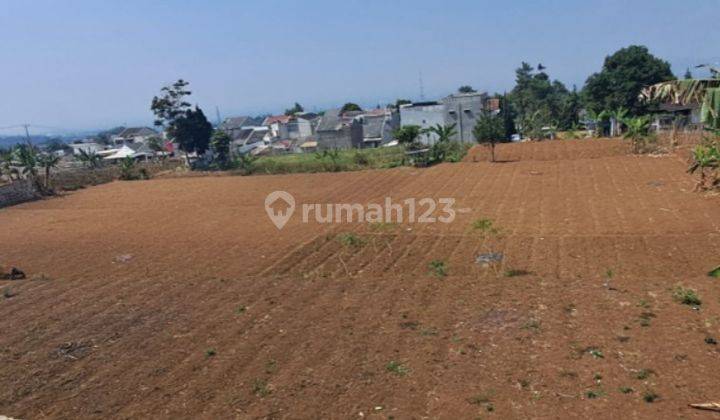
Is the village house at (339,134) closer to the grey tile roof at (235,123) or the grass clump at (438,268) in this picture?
the grey tile roof at (235,123)

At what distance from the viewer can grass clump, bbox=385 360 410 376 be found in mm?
6243

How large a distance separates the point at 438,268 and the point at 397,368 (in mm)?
4410

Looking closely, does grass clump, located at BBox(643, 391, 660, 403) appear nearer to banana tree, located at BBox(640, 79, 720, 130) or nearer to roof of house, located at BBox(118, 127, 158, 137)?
banana tree, located at BBox(640, 79, 720, 130)

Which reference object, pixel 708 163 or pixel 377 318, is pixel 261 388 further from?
pixel 708 163

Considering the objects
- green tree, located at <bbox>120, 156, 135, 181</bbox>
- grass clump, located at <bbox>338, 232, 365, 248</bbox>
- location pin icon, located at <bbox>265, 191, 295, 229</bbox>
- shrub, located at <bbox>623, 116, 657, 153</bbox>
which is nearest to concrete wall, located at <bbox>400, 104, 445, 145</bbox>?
shrub, located at <bbox>623, 116, 657, 153</bbox>

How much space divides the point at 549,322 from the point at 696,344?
5.68 feet

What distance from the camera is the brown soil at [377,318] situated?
575cm

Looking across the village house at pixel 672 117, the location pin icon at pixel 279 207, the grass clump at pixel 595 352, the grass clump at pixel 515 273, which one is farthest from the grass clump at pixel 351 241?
the village house at pixel 672 117

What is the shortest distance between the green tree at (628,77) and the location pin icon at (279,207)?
24.5 meters

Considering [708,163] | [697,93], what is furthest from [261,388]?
[708,163]

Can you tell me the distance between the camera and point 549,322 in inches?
287

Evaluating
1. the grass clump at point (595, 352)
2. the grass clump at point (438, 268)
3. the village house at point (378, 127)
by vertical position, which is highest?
the village house at point (378, 127)

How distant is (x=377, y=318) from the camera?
7945mm

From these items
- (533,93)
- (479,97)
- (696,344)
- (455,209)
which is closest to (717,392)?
(696,344)
